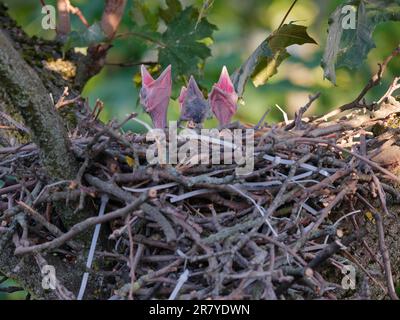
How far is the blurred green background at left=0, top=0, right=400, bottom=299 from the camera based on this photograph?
4004mm

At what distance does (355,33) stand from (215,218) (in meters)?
0.63

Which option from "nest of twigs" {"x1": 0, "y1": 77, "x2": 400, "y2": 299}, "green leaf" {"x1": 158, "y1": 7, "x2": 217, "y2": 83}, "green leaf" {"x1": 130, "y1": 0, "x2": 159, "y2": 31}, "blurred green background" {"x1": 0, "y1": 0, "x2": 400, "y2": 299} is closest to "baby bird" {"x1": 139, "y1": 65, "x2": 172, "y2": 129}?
"nest of twigs" {"x1": 0, "y1": 77, "x2": 400, "y2": 299}

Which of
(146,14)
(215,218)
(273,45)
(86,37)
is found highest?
(146,14)

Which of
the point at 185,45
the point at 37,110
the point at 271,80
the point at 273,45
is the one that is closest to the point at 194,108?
the point at 273,45

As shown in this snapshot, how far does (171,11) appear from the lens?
111 inches

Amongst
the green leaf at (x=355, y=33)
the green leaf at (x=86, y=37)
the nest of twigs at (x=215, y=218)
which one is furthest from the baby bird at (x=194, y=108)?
the green leaf at (x=86, y=37)

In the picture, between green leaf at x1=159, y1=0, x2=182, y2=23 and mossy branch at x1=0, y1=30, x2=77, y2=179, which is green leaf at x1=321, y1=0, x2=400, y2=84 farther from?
green leaf at x1=159, y1=0, x2=182, y2=23

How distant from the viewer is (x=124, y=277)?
158 cm

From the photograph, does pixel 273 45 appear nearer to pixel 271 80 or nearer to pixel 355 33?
pixel 355 33

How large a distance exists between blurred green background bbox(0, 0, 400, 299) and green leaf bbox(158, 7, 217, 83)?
727 mm

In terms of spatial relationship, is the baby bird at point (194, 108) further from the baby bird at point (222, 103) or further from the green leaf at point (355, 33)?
the green leaf at point (355, 33)
